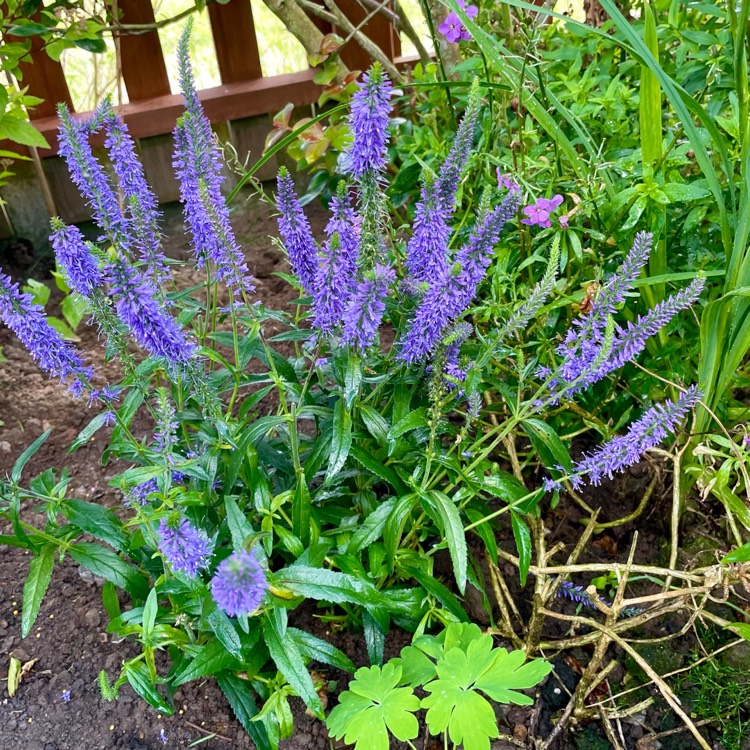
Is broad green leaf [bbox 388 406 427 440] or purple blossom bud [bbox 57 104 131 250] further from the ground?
purple blossom bud [bbox 57 104 131 250]

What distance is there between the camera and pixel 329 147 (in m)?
3.18

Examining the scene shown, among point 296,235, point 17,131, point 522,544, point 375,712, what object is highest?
point 17,131

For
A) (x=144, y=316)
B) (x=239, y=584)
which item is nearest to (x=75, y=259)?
(x=144, y=316)

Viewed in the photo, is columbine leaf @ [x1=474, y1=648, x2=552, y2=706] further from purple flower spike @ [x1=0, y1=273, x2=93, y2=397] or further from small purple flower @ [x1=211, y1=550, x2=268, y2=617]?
purple flower spike @ [x1=0, y1=273, x2=93, y2=397]

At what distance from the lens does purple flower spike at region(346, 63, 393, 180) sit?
1394 mm

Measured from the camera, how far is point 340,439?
1691 millimetres

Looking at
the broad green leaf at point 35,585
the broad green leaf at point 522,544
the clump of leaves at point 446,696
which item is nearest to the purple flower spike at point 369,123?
the broad green leaf at point 522,544

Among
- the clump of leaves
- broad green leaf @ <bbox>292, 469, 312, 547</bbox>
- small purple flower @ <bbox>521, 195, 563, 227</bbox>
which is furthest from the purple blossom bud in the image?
the clump of leaves

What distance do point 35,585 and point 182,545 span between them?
480 millimetres

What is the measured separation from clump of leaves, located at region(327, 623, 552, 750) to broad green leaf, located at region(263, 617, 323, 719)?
9 centimetres

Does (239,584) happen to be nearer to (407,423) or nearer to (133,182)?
(407,423)

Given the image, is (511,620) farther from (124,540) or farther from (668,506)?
(124,540)

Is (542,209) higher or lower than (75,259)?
lower

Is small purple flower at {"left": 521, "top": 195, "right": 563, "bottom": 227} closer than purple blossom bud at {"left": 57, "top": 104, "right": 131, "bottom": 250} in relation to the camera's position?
No
